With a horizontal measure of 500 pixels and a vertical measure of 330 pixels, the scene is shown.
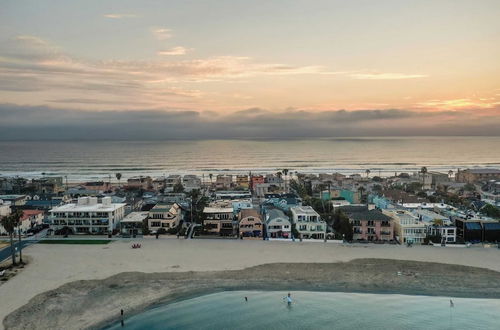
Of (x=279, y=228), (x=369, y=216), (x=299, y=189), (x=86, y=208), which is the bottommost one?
(x=279, y=228)

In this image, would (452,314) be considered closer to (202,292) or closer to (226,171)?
(202,292)

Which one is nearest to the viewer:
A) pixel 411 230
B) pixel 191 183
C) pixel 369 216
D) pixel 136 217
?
pixel 411 230

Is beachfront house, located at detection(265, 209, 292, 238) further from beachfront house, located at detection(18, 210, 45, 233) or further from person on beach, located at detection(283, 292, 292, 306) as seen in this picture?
beachfront house, located at detection(18, 210, 45, 233)

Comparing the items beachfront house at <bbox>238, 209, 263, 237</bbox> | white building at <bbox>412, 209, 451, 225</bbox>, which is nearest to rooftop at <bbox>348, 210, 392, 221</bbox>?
white building at <bbox>412, 209, 451, 225</bbox>

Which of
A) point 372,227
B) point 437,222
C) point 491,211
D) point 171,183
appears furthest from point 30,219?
point 491,211

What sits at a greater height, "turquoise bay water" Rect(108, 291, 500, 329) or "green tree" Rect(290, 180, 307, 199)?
"green tree" Rect(290, 180, 307, 199)

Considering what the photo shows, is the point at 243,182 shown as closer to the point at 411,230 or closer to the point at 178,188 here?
the point at 178,188
